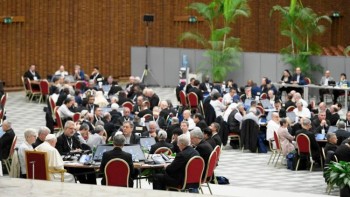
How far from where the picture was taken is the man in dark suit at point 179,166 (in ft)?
48.7

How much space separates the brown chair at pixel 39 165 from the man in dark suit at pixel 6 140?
9.96 feet

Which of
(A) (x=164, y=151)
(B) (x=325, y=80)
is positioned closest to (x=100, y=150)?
(A) (x=164, y=151)

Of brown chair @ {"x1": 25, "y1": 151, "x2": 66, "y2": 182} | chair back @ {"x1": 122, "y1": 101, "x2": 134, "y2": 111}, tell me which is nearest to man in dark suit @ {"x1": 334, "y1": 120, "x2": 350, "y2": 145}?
chair back @ {"x1": 122, "y1": 101, "x2": 134, "y2": 111}

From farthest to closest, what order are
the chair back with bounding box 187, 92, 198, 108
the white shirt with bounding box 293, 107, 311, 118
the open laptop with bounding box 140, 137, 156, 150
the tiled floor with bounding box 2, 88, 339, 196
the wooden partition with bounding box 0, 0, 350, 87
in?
the wooden partition with bounding box 0, 0, 350, 87 < the chair back with bounding box 187, 92, 198, 108 < the white shirt with bounding box 293, 107, 311, 118 < the tiled floor with bounding box 2, 88, 339, 196 < the open laptop with bounding box 140, 137, 156, 150

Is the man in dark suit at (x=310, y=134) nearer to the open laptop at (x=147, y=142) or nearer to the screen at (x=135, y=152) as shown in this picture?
the open laptop at (x=147, y=142)

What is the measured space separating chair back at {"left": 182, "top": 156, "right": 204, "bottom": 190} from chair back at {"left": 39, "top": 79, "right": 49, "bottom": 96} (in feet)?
49.7

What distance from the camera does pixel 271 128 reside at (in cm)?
2088

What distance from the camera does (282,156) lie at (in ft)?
70.2

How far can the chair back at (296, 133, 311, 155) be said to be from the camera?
19.3 m

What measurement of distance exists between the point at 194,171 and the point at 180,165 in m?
0.23

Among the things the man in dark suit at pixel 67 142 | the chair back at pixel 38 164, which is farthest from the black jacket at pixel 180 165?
the man in dark suit at pixel 67 142

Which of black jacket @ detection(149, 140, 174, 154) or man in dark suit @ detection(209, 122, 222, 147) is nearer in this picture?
black jacket @ detection(149, 140, 174, 154)

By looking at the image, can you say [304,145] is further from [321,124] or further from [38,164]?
[38,164]

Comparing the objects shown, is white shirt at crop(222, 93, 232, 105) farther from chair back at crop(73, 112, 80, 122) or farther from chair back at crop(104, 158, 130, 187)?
chair back at crop(104, 158, 130, 187)
